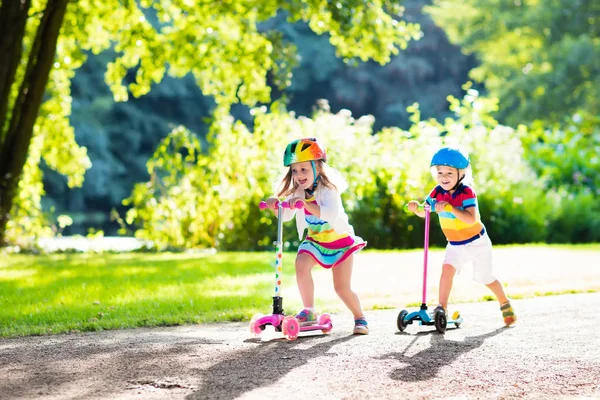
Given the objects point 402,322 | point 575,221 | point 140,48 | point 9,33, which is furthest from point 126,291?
point 575,221

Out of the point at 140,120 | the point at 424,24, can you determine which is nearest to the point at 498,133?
the point at 140,120

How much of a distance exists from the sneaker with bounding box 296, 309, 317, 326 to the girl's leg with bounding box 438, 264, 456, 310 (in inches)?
35.7

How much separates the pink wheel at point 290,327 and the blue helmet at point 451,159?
142 cm

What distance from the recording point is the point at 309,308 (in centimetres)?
574

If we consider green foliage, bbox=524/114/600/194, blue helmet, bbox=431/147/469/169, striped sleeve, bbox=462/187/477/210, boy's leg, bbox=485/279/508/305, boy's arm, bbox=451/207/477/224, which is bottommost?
boy's leg, bbox=485/279/508/305

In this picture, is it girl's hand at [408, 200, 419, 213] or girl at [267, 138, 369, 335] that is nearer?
girl at [267, 138, 369, 335]

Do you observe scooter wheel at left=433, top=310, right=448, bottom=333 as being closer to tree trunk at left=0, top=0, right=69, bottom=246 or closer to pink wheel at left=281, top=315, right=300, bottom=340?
pink wheel at left=281, top=315, right=300, bottom=340

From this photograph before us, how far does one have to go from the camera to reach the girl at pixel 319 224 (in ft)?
18.5

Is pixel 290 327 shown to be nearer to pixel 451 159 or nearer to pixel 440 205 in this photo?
pixel 440 205

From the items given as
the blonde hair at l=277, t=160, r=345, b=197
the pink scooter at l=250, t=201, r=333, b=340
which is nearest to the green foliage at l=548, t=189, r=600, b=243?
the blonde hair at l=277, t=160, r=345, b=197

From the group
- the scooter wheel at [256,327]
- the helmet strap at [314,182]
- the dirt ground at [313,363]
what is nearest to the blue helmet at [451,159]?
the helmet strap at [314,182]

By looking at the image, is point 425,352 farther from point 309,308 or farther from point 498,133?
point 498,133

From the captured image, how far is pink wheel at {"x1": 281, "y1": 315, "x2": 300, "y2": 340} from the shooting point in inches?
211

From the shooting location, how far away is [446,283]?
602 cm
